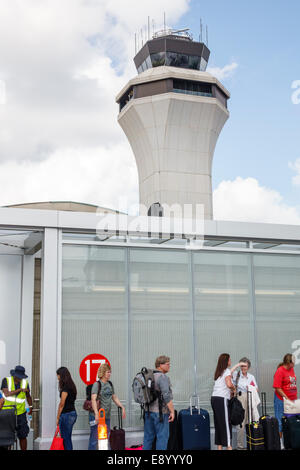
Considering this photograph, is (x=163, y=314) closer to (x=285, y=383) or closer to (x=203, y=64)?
(x=285, y=383)

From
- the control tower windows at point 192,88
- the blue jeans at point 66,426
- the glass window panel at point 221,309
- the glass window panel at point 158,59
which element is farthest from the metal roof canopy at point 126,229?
the glass window panel at point 158,59

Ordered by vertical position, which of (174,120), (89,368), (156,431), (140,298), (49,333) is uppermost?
(174,120)

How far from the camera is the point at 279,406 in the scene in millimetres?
9773

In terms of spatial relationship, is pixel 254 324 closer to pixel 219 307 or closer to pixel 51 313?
pixel 219 307

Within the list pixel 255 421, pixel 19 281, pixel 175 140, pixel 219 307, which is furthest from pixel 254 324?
pixel 175 140

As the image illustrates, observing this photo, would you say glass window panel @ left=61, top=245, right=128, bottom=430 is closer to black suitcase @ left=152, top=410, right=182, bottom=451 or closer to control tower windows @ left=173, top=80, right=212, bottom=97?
black suitcase @ left=152, top=410, right=182, bottom=451

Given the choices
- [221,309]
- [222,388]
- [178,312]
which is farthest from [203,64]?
[222,388]

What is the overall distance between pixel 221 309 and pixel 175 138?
4498cm

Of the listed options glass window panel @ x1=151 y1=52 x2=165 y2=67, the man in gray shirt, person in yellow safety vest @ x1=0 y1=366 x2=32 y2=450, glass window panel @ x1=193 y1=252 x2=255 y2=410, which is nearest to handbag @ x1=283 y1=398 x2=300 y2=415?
glass window panel @ x1=193 y1=252 x2=255 y2=410

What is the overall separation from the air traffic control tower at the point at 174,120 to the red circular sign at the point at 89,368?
148 ft

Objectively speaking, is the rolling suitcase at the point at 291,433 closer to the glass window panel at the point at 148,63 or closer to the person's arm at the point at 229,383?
the person's arm at the point at 229,383

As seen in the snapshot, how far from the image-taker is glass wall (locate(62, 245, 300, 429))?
976cm

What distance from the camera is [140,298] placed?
10.2 m
